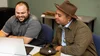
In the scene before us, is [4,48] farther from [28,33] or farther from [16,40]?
[28,33]

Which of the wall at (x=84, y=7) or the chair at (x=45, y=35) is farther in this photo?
the wall at (x=84, y=7)

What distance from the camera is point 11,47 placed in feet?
5.20

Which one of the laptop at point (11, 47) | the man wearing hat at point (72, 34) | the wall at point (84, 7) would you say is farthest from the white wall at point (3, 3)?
the laptop at point (11, 47)

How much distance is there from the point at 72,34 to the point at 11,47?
81 cm

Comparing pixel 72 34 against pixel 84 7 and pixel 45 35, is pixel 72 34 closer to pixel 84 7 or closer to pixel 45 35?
pixel 45 35

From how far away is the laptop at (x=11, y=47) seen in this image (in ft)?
5.04

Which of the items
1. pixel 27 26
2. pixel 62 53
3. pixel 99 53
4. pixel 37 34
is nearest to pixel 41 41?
pixel 37 34

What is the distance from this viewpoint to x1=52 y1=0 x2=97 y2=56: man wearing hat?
78.5 inches

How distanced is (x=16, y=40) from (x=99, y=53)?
3.50 feet

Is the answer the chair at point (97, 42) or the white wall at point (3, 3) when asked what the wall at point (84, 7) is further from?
the chair at point (97, 42)

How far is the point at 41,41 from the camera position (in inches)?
100

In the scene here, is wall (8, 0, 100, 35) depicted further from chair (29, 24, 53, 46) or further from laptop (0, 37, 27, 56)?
laptop (0, 37, 27, 56)

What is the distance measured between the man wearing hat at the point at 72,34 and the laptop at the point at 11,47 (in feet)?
1.64

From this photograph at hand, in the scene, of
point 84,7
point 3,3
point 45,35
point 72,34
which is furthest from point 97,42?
point 3,3
